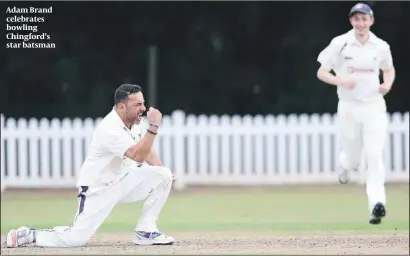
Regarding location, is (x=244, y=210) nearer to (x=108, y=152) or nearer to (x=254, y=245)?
(x=254, y=245)

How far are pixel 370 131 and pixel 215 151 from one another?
644cm

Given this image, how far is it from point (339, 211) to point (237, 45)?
6.66 meters

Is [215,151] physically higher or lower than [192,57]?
lower

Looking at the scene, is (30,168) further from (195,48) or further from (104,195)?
(104,195)

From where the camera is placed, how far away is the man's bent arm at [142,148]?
855 centimetres

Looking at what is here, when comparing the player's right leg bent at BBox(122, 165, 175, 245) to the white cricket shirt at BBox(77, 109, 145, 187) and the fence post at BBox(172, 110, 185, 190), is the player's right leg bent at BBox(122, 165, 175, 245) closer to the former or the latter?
the white cricket shirt at BBox(77, 109, 145, 187)

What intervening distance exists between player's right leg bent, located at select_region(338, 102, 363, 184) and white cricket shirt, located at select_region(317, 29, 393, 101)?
0.15 metres

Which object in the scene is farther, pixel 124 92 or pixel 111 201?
pixel 111 201

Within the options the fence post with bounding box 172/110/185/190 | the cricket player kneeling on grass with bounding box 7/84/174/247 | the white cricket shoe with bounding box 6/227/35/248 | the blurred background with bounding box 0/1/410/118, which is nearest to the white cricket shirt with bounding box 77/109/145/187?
the cricket player kneeling on grass with bounding box 7/84/174/247

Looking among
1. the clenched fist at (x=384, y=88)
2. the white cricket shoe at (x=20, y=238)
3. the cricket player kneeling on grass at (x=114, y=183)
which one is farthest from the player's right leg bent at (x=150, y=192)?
the clenched fist at (x=384, y=88)

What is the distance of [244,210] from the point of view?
13.8 m

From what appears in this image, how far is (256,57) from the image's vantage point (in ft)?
64.2

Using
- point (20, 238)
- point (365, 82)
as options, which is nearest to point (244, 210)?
point (365, 82)

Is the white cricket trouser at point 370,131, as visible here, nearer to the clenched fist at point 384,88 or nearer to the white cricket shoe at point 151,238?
the clenched fist at point 384,88
